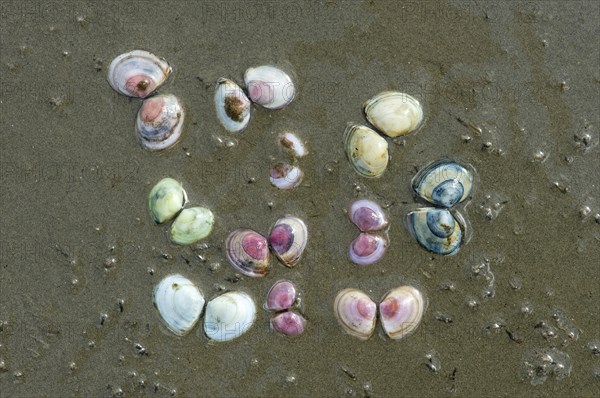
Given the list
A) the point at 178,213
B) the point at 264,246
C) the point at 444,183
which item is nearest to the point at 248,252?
the point at 264,246

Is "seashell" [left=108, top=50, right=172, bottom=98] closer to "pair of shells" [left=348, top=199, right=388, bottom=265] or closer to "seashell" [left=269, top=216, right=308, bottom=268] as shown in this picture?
"seashell" [left=269, top=216, right=308, bottom=268]

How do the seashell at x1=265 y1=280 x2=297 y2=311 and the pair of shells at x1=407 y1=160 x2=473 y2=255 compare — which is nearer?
the pair of shells at x1=407 y1=160 x2=473 y2=255

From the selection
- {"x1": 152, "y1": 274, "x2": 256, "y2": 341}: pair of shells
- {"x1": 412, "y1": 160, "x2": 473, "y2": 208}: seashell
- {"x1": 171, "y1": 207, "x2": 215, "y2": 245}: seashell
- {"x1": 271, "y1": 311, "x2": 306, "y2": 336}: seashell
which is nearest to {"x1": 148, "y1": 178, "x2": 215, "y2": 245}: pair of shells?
{"x1": 171, "y1": 207, "x2": 215, "y2": 245}: seashell

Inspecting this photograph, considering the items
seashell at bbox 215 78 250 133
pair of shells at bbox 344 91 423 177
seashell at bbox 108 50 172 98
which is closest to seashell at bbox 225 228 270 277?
seashell at bbox 215 78 250 133

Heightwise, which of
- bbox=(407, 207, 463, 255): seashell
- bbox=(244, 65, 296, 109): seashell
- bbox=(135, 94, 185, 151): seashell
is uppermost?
bbox=(407, 207, 463, 255): seashell

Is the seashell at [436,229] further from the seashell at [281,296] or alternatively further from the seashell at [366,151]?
the seashell at [281,296]

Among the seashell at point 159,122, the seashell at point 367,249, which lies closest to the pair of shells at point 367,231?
the seashell at point 367,249

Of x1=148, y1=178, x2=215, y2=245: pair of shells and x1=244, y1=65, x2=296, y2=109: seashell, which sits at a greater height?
x1=244, y1=65, x2=296, y2=109: seashell
